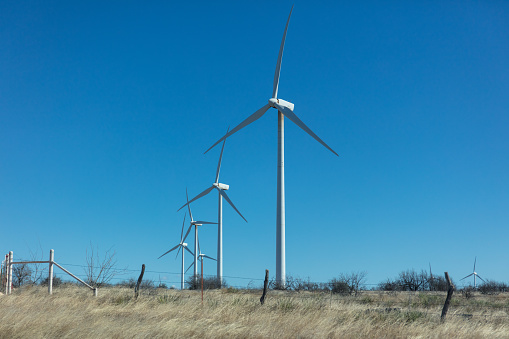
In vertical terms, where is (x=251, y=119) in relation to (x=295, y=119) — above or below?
above

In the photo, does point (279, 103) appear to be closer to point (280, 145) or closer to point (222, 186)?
point (280, 145)

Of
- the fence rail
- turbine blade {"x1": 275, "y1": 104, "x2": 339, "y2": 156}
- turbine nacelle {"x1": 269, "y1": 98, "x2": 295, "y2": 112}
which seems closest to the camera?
the fence rail

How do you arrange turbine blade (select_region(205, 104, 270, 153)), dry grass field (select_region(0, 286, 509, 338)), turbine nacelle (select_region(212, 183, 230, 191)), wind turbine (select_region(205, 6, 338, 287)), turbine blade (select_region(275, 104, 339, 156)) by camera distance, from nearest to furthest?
dry grass field (select_region(0, 286, 509, 338))
wind turbine (select_region(205, 6, 338, 287))
turbine blade (select_region(275, 104, 339, 156))
turbine blade (select_region(205, 104, 270, 153))
turbine nacelle (select_region(212, 183, 230, 191))

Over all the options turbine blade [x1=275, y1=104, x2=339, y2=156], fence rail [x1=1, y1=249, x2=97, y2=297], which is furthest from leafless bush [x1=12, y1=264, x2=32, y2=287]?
turbine blade [x1=275, y1=104, x2=339, y2=156]

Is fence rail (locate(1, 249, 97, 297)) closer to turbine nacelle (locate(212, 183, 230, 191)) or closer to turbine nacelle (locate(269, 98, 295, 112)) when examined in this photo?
turbine nacelle (locate(269, 98, 295, 112))

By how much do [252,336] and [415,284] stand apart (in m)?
35.1

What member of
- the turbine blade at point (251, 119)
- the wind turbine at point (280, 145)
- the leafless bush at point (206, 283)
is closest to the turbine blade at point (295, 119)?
the wind turbine at point (280, 145)

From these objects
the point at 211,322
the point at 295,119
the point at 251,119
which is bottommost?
the point at 211,322

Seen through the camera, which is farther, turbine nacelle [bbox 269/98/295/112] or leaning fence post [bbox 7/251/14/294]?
turbine nacelle [bbox 269/98/295/112]

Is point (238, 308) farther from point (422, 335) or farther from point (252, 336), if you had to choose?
→ point (422, 335)

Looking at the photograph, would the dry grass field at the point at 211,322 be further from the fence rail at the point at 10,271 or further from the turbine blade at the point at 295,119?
the turbine blade at the point at 295,119

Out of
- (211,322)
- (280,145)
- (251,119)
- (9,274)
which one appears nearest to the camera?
(211,322)

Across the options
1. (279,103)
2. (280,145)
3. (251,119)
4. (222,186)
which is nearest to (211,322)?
(280,145)

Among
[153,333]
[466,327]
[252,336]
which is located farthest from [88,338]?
[466,327]
